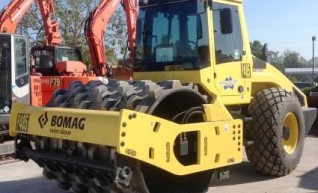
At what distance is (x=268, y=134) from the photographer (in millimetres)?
7129

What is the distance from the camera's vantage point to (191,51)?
659 cm

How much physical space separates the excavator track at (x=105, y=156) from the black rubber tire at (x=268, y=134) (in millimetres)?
1316

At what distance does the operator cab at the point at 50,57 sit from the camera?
46.6 ft

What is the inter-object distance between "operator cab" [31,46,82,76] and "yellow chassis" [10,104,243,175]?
8283 millimetres

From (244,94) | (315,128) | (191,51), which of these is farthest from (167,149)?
(315,128)

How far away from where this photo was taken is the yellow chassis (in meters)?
4.82

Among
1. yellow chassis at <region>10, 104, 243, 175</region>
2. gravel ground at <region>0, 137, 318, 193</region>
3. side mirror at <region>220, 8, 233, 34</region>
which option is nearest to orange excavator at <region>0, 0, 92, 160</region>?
gravel ground at <region>0, 137, 318, 193</region>

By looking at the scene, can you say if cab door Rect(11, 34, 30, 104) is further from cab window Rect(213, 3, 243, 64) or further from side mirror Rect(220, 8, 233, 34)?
side mirror Rect(220, 8, 233, 34)

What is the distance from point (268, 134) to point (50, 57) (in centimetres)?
892

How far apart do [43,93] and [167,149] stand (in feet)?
27.0

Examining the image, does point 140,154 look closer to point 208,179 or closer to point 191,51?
point 208,179

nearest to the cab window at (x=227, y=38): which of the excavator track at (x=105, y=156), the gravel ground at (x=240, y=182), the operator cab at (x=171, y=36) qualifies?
the operator cab at (x=171, y=36)

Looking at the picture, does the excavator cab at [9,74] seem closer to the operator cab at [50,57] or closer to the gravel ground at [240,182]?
the gravel ground at [240,182]

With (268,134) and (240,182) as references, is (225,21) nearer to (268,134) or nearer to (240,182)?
(268,134)
